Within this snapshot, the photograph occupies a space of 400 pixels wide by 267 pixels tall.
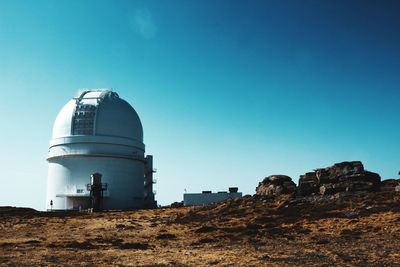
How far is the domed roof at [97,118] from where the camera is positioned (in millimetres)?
63312

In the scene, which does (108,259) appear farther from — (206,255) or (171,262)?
(206,255)

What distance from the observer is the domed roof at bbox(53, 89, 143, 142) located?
63312 mm

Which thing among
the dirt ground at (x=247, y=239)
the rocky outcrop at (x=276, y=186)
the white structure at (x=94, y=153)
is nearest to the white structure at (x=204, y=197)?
the white structure at (x=94, y=153)

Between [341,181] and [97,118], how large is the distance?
39.5 metres

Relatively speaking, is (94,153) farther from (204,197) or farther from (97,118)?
(204,197)

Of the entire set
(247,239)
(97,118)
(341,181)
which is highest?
(97,118)

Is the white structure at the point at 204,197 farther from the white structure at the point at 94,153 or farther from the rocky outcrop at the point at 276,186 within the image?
the rocky outcrop at the point at 276,186

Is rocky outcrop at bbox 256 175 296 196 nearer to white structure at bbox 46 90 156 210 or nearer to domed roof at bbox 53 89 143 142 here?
white structure at bbox 46 90 156 210

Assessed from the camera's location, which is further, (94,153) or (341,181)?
(94,153)

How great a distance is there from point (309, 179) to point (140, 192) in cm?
3430

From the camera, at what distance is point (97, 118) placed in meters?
63.4

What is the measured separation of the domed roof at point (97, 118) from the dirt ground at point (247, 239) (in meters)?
29.9

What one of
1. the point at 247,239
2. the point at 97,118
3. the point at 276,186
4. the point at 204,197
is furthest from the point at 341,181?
the point at 97,118

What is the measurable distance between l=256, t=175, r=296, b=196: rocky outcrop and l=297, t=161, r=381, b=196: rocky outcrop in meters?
2.47
